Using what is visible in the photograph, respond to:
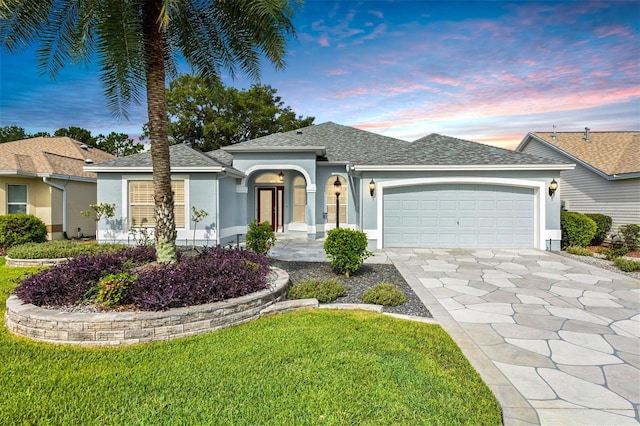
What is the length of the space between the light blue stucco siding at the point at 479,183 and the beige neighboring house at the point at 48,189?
41.4 ft

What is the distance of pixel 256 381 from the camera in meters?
3.10

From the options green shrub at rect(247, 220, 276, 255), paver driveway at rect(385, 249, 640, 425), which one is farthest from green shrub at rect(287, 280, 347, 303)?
green shrub at rect(247, 220, 276, 255)

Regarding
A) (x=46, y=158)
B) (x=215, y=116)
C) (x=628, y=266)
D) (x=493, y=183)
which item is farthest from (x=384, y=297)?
(x=215, y=116)

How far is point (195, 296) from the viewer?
464 cm

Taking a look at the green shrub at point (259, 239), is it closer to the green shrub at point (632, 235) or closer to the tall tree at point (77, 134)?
the green shrub at point (632, 235)

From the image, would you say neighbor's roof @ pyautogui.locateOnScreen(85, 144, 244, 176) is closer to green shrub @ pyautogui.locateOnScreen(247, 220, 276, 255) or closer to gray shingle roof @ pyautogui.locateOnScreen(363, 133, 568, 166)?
green shrub @ pyautogui.locateOnScreen(247, 220, 276, 255)

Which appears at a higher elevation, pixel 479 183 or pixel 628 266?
pixel 479 183

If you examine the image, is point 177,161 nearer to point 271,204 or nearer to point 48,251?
point 48,251

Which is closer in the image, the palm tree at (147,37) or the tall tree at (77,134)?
the palm tree at (147,37)

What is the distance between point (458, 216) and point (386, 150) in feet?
19.4

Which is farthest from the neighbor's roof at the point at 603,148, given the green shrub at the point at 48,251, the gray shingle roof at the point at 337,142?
the green shrub at the point at 48,251

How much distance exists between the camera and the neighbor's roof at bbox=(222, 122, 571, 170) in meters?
11.5

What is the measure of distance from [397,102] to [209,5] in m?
8.28

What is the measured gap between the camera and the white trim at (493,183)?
37.1 feet
